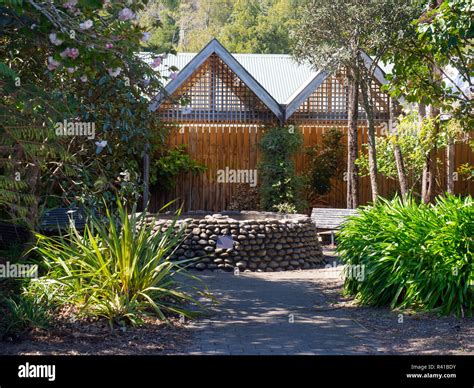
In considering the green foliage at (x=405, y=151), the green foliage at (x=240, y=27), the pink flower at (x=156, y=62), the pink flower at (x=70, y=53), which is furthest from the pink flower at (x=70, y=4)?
the green foliage at (x=240, y=27)

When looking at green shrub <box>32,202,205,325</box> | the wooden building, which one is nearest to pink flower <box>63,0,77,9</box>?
green shrub <box>32,202,205,325</box>

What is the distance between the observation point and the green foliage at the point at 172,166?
20.7m

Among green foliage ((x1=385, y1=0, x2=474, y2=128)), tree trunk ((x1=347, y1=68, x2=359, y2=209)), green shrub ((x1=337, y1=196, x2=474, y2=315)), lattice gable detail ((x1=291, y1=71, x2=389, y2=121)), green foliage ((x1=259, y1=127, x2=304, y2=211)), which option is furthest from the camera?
lattice gable detail ((x1=291, y1=71, x2=389, y2=121))

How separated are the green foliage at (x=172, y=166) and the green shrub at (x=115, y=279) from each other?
10847 mm

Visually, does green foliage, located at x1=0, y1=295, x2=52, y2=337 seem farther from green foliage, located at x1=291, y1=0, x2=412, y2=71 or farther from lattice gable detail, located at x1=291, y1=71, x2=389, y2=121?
lattice gable detail, located at x1=291, y1=71, x2=389, y2=121

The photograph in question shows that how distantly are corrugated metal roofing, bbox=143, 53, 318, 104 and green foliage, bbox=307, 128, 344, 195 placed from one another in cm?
641

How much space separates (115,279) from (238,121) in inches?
488

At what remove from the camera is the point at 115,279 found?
9117 mm

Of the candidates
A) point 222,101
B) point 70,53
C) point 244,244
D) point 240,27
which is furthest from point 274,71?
point 70,53

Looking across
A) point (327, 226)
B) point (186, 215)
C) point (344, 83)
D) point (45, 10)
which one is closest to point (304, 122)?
point (344, 83)

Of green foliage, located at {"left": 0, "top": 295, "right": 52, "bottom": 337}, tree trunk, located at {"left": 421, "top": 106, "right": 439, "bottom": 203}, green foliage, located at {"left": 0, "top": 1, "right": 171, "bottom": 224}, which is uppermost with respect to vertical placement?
green foliage, located at {"left": 0, "top": 1, "right": 171, "bottom": 224}

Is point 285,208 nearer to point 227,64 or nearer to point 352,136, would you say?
point 352,136

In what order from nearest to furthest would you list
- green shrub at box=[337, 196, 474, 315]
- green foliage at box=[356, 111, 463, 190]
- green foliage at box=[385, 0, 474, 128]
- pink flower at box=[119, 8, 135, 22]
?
pink flower at box=[119, 8, 135, 22]
green shrub at box=[337, 196, 474, 315]
green foliage at box=[385, 0, 474, 128]
green foliage at box=[356, 111, 463, 190]

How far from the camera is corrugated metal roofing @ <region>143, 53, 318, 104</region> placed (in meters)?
28.7
